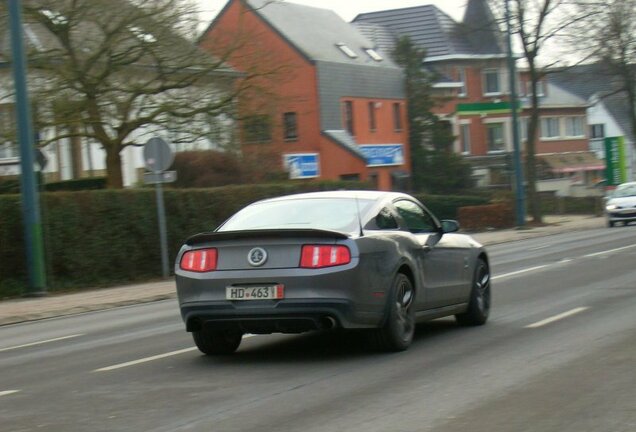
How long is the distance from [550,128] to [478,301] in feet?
237

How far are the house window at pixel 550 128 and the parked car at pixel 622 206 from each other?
1559 inches

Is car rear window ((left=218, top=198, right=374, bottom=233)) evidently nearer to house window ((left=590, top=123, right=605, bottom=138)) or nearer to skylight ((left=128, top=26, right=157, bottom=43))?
skylight ((left=128, top=26, right=157, bottom=43))

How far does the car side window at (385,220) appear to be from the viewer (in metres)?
10.5

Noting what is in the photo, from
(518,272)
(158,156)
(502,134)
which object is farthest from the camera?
(502,134)

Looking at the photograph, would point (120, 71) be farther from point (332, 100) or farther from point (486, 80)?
point (486, 80)

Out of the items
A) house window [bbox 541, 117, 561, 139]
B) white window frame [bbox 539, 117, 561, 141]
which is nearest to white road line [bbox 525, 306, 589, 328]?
white window frame [bbox 539, 117, 561, 141]

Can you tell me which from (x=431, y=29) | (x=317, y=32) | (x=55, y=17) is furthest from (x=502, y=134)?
(x=55, y=17)

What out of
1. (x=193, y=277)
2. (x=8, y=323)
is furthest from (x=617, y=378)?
(x=8, y=323)

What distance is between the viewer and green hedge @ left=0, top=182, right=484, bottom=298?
71.8 ft

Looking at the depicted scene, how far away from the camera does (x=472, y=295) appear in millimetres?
12312

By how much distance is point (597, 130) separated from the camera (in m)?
94.4

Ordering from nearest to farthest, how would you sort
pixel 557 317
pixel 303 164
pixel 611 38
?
pixel 557 317, pixel 611 38, pixel 303 164

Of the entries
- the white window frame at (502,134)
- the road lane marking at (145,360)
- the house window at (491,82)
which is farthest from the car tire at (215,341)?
the white window frame at (502,134)

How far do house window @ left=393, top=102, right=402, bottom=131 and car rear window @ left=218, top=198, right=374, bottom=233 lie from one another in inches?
2004
